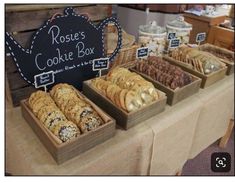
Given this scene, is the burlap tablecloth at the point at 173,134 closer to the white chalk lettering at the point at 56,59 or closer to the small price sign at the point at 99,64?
the small price sign at the point at 99,64

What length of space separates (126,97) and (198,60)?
0.63 m

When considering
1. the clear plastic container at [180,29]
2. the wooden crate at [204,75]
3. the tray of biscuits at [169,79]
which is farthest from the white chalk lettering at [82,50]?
the clear plastic container at [180,29]

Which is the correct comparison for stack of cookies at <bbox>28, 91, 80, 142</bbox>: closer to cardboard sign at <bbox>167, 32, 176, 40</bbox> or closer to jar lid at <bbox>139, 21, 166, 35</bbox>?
jar lid at <bbox>139, 21, 166, 35</bbox>

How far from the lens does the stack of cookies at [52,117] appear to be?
0.85 meters

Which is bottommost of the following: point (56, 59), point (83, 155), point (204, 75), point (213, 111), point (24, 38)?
point (213, 111)

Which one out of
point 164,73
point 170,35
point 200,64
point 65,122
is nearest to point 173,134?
point 164,73

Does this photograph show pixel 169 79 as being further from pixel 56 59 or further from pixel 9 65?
pixel 9 65

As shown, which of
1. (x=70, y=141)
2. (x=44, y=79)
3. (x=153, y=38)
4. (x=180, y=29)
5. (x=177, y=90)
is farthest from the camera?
(x=180, y=29)

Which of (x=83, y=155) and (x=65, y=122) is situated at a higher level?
(x=65, y=122)

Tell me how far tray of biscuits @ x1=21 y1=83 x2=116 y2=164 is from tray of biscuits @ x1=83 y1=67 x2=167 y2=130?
74 millimetres

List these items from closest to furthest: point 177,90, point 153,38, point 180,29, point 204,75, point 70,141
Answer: point 70,141 < point 177,90 < point 204,75 < point 153,38 < point 180,29

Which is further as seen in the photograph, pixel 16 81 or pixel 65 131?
pixel 16 81

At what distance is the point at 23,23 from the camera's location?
3.19 ft

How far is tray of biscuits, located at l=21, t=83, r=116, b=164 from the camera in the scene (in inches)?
33.0
